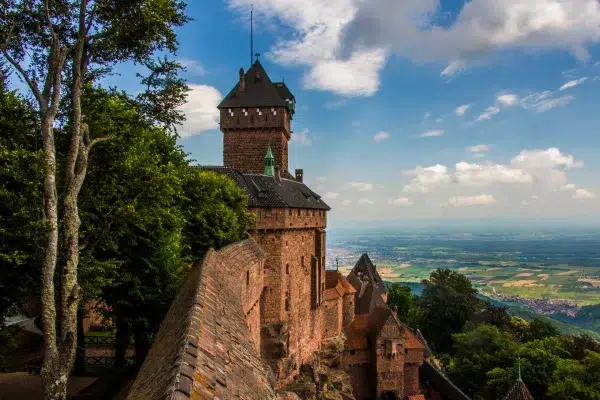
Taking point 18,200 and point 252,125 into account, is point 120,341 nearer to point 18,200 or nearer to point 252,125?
point 18,200

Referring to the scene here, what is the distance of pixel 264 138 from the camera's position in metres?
35.5

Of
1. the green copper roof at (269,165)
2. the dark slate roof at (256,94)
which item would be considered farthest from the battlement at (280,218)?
the dark slate roof at (256,94)

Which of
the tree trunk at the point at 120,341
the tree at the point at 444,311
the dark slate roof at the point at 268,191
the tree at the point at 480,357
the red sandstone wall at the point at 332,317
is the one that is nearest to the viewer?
the tree trunk at the point at 120,341

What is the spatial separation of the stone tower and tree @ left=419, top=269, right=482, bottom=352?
43395 mm

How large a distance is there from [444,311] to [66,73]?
64235 millimetres

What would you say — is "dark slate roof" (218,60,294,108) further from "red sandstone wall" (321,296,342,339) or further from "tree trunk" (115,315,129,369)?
"tree trunk" (115,315,129,369)

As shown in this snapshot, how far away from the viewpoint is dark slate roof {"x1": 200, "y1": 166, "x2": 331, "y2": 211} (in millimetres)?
27344

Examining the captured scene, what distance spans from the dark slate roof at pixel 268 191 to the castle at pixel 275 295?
0.21 feet

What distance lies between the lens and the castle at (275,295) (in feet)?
20.5

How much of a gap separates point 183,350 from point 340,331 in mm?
36526

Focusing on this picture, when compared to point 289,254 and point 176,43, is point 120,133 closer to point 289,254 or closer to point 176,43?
point 176,43

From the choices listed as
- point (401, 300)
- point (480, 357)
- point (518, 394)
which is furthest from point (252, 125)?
point (401, 300)

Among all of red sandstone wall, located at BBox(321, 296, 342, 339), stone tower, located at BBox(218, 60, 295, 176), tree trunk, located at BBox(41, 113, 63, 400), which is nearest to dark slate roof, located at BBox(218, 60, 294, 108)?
stone tower, located at BBox(218, 60, 295, 176)

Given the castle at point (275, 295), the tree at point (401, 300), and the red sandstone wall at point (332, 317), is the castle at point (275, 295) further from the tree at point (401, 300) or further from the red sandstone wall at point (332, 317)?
the tree at point (401, 300)
